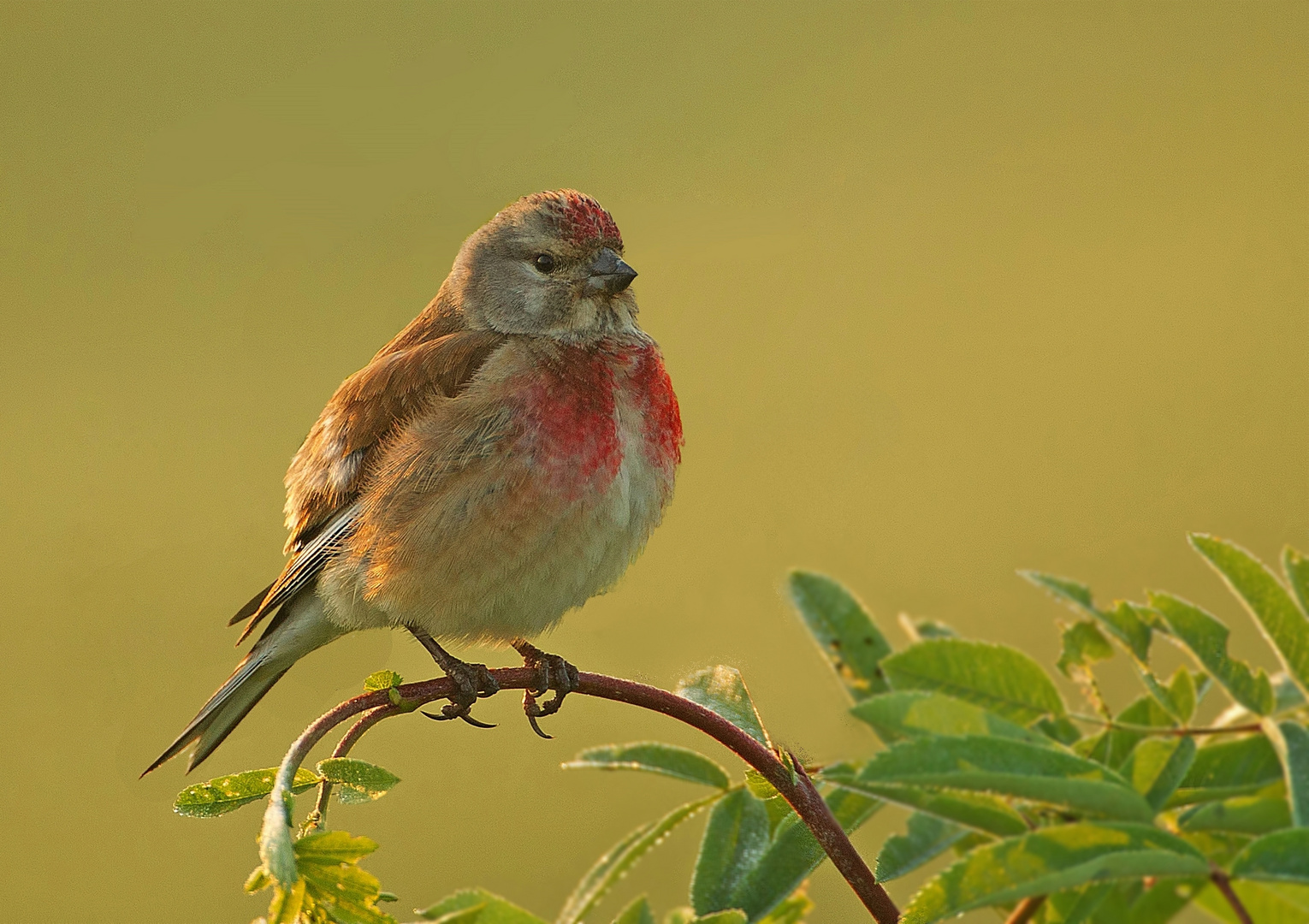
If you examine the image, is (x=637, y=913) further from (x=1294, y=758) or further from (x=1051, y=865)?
(x=1294, y=758)

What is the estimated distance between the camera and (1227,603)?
498cm

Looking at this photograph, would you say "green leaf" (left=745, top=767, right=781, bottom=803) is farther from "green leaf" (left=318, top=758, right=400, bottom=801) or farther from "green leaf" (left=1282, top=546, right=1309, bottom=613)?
"green leaf" (left=1282, top=546, right=1309, bottom=613)

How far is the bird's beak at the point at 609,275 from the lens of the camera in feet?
8.23

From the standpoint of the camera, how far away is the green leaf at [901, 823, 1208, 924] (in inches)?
37.2

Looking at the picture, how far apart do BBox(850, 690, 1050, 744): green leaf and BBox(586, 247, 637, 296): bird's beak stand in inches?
60.1

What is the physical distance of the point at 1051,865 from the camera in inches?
38.2

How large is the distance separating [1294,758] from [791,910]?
535mm

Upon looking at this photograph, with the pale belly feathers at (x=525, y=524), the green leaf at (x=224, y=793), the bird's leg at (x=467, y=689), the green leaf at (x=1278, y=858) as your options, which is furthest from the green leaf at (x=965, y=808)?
the pale belly feathers at (x=525, y=524)

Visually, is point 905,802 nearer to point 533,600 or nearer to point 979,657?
point 979,657

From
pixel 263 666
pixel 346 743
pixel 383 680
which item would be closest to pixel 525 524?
pixel 263 666

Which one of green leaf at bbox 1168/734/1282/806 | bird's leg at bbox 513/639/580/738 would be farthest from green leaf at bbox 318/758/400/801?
green leaf at bbox 1168/734/1282/806

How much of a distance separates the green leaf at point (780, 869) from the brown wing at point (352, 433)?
127 cm

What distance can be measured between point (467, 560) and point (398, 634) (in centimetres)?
44

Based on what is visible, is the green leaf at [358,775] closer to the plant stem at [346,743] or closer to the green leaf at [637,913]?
the plant stem at [346,743]
